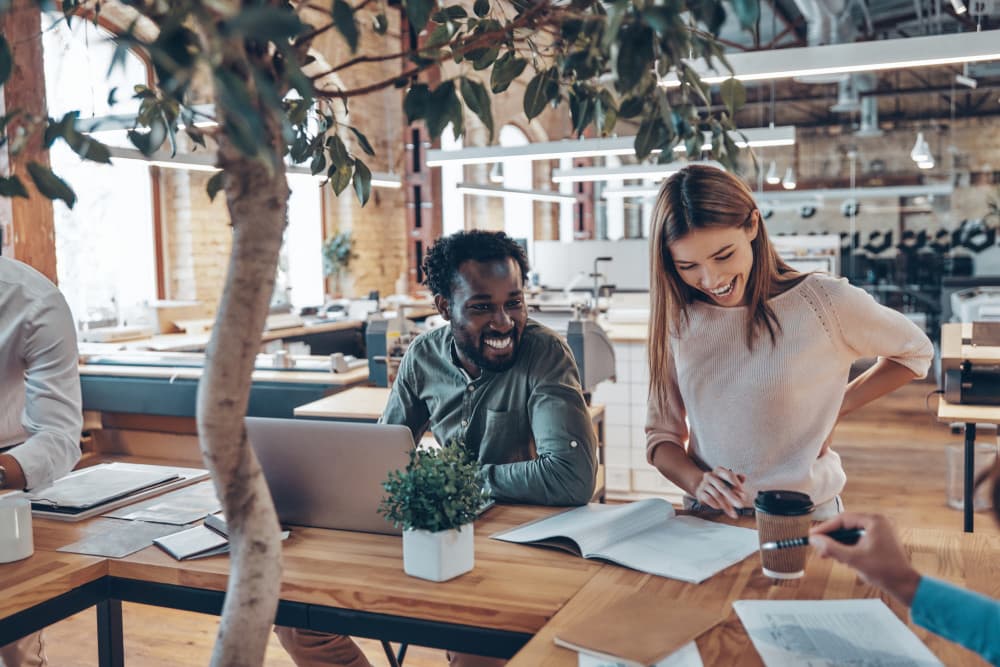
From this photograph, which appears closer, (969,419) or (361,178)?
(361,178)

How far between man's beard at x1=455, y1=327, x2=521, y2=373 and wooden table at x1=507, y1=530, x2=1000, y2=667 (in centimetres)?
67

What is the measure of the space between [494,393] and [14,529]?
3.24 feet

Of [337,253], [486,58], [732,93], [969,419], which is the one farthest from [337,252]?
[732,93]

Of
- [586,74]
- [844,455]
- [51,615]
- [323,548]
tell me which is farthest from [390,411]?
[844,455]

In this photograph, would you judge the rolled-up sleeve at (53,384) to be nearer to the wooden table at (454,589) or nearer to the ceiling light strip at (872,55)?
the wooden table at (454,589)

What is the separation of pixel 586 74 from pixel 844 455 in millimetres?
5369

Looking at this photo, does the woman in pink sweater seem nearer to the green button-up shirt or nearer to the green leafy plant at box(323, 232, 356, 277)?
the green button-up shirt

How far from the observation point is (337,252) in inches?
387

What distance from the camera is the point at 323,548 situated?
5.35ft

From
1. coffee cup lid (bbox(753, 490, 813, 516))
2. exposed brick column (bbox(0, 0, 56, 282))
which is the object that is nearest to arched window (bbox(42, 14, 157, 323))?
exposed brick column (bbox(0, 0, 56, 282))

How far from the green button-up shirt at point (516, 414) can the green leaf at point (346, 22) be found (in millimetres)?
1233

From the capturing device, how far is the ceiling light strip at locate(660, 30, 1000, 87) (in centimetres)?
411

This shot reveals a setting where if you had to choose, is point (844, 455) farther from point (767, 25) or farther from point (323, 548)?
point (767, 25)

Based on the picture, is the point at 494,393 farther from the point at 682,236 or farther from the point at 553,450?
the point at 682,236
